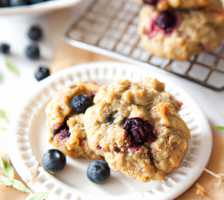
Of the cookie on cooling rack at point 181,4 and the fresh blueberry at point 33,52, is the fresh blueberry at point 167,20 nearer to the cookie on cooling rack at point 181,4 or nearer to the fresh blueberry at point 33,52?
the cookie on cooling rack at point 181,4

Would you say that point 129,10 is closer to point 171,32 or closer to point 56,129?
point 171,32

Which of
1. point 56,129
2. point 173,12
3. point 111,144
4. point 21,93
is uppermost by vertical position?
point 173,12

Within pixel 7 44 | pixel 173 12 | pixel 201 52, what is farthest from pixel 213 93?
pixel 7 44

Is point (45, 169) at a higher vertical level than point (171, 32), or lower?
lower

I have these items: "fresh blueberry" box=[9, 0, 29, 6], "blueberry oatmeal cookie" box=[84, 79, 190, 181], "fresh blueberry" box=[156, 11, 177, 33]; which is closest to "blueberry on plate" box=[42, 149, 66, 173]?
Result: "blueberry oatmeal cookie" box=[84, 79, 190, 181]

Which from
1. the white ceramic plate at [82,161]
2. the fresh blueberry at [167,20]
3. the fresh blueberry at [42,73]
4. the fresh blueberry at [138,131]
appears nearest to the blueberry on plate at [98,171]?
the white ceramic plate at [82,161]
